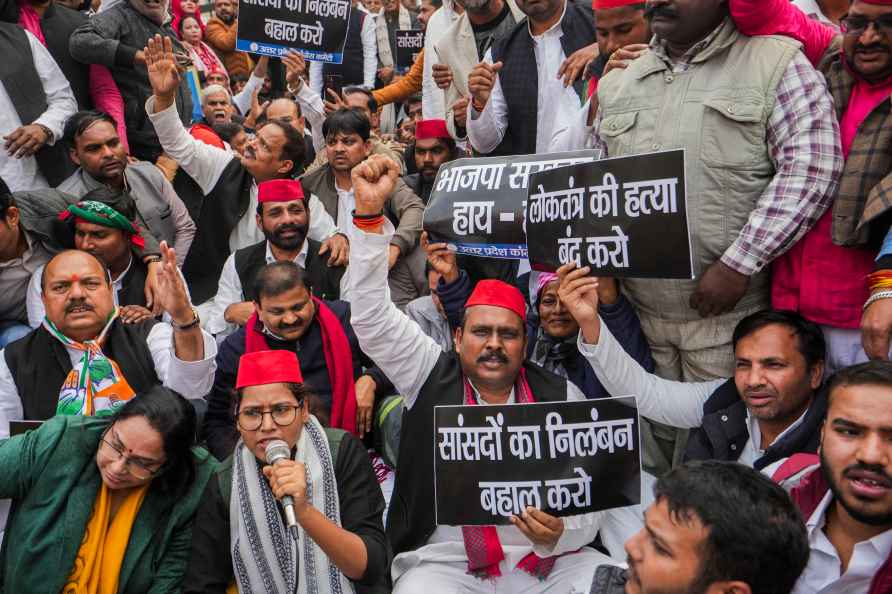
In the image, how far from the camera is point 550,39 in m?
5.17

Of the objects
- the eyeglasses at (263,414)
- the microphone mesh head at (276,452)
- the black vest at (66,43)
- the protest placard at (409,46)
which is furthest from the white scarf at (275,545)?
the protest placard at (409,46)

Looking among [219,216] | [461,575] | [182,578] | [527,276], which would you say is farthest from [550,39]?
[182,578]

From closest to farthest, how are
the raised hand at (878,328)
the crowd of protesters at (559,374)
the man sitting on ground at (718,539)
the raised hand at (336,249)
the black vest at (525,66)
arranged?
1. the man sitting on ground at (718,539)
2. the crowd of protesters at (559,374)
3. the raised hand at (878,328)
4. the black vest at (525,66)
5. the raised hand at (336,249)

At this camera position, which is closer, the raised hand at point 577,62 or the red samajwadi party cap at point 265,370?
the red samajwadi party cap at point 265,370

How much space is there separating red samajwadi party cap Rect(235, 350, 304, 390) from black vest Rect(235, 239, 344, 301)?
1745mm

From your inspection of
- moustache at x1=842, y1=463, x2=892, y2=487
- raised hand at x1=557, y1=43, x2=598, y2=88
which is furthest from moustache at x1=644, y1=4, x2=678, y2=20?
moustache at x1=842, y1=463, x2=892, y2=487

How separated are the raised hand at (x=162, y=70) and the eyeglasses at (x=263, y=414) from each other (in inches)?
111

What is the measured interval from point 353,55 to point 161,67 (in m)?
4.73

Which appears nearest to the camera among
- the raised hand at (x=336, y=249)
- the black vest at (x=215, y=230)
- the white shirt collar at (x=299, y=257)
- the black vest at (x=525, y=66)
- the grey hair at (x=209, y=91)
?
the black vest at (x=525, y=66)

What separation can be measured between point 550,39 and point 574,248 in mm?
2015

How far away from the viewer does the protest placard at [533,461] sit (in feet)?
11.3

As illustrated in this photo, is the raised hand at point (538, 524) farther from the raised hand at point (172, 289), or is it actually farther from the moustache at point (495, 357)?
the raised hand at point (172, 289)

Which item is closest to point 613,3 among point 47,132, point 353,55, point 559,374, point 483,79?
point 483,79

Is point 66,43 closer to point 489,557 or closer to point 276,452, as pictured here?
point 276,452
